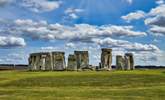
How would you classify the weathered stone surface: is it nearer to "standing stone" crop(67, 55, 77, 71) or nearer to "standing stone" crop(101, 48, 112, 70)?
"standing stone" crop(67, 55, 77, 71)

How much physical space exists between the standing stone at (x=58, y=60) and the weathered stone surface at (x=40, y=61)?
148 cm

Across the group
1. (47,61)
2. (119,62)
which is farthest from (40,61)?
(119,62)

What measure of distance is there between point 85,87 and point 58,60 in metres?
45.3

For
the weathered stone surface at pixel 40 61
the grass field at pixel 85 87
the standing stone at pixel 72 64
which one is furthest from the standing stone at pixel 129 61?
the grass field at pixel 85 87

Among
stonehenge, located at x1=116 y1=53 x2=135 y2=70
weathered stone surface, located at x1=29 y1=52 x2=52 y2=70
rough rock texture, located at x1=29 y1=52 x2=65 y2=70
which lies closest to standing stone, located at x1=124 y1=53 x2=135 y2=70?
stonehenge, located at x1=116 y1=53 x2=135 y2=70

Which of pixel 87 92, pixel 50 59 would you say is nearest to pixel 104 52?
pixel 50 59

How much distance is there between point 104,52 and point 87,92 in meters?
55.3

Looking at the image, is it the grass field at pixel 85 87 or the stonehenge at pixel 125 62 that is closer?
the grass field at pixel 85 87

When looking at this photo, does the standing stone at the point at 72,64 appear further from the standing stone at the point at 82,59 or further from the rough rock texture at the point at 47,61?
the rough rock texture at the point at 47,61

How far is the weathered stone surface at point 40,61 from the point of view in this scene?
91.1 metres

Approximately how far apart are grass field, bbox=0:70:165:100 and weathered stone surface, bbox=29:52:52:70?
108 ft

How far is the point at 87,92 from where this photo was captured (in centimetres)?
4109

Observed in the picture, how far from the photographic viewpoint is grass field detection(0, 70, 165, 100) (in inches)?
1492

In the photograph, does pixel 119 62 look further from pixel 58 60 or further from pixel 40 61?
pixel 40 61
